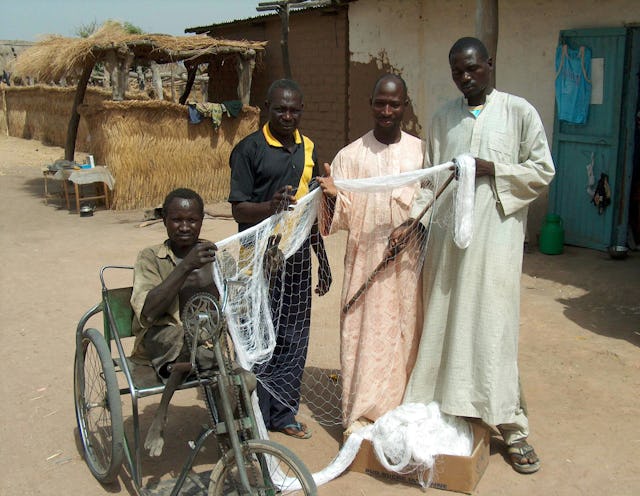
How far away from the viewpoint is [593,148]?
7.16m

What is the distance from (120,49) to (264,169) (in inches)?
312

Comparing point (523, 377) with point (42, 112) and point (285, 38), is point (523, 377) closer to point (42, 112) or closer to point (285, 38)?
point (285, 38)

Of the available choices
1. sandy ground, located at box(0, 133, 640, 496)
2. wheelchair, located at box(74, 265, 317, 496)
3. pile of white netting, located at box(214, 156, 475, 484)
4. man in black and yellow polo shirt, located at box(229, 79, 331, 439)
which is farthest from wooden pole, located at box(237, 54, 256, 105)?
wheelchair, located at box(74, 265, 317, 496)

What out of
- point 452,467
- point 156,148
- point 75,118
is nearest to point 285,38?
point 156,148

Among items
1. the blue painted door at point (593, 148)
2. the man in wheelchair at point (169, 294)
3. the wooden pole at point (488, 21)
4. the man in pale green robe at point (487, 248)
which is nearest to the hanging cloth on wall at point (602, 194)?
the blue painted door at point (593, 148)

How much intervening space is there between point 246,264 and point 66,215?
8037mm

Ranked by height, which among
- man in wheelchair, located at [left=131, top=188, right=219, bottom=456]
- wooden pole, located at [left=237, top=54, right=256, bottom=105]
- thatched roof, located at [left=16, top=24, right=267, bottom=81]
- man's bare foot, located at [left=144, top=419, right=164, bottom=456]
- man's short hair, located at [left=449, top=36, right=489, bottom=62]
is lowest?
man's bare foot, located at [left=144, top=419, right=164, bottom=456]

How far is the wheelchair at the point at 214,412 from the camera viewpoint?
2.58 meters

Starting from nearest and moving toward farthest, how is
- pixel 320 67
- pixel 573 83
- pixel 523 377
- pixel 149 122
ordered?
1. pixel 523 377
2. pixel 573 83
3. pixel 320 67
4. pixel 149 122

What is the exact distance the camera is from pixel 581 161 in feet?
23.9

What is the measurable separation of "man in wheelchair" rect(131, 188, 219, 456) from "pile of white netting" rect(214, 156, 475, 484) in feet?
0.55

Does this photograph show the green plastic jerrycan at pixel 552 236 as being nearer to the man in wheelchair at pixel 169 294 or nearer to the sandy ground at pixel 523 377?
the sandy ground at pixel 523 377

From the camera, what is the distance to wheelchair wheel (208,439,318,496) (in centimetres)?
251

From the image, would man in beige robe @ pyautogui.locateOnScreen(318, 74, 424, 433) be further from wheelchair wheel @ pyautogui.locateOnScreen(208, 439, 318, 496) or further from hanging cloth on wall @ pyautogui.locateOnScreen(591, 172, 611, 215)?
hanging cloth on wall @ pyautogui.locateOnScreen(591, 172, 611, 215)
